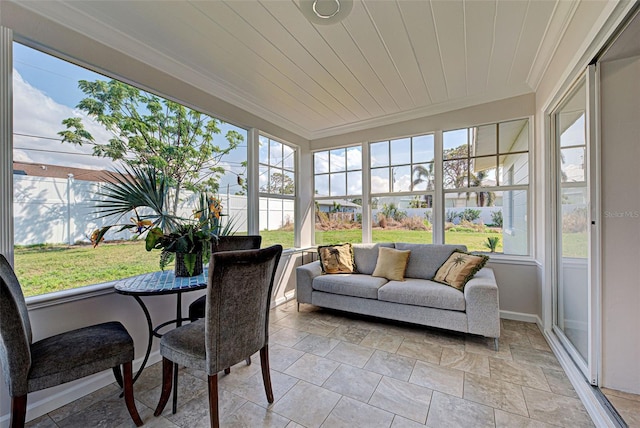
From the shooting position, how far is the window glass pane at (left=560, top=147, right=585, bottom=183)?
185 centimetres

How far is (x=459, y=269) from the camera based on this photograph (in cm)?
269

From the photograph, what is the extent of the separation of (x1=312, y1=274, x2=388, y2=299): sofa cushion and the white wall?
1.74 metres

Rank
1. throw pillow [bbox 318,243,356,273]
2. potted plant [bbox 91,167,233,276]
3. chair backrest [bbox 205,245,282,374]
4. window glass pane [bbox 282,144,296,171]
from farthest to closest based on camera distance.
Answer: window glass pane [bbox 282,144,296,171], throw pillow [bbox 318,243,356,273], potted plant [bbox 91,167,233,276], chair backrest [bbox 205,245,282,374]

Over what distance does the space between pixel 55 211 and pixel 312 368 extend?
7.29 feet

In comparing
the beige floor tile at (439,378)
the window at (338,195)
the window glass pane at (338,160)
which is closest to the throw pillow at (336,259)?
the window at (338,195)

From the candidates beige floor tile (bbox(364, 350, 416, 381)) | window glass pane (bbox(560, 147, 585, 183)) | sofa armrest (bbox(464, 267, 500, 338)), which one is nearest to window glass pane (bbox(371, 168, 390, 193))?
sofa armrest (bbox(464, 267, 500, 338))

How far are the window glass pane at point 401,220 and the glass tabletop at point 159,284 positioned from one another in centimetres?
261

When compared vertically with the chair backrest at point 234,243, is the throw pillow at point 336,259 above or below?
below

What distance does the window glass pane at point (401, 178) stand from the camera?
11.9 ft

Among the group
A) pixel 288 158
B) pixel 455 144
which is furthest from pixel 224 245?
pixel 455 144

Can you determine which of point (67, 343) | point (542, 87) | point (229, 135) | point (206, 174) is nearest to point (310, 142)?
point (229, 135)

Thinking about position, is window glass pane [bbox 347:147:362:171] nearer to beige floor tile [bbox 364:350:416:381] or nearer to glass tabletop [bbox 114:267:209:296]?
beige floor tile [bbox 364:350:416:381]

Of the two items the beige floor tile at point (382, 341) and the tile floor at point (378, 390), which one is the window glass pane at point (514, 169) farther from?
the beige floor tile at point (382, 341)

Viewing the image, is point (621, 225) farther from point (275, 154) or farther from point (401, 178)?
point (275, 154)
